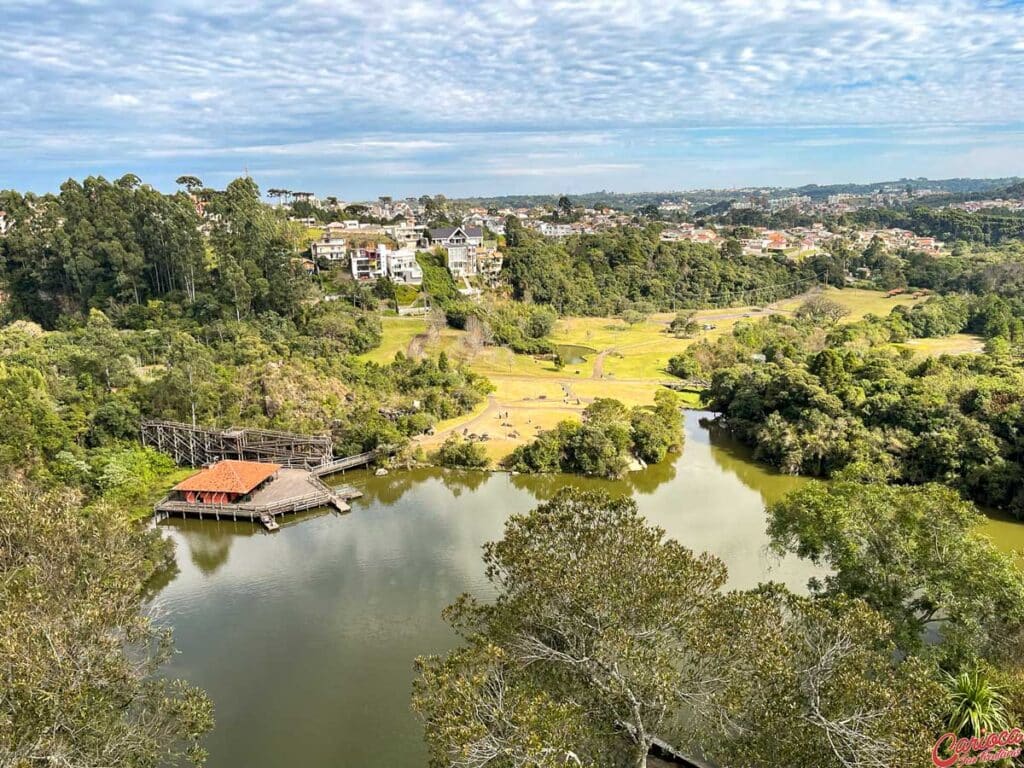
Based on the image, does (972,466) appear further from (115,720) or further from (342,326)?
(342,326)

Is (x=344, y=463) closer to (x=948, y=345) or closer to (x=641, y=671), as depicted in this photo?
(x=641, y=671)

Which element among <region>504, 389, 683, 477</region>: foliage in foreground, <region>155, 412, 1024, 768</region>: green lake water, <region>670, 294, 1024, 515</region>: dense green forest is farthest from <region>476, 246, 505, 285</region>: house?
<region>155, 412, 1024, 768</region>: green lake water

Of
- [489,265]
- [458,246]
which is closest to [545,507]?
[458,246]

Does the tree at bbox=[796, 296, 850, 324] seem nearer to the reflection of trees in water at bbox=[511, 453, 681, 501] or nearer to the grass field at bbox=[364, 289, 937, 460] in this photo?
the grass field at bbox=[364, 289, 937, 460]

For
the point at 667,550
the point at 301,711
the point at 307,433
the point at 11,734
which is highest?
the point at 667,550

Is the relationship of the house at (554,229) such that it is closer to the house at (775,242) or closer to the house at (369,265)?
the house at (775,242)


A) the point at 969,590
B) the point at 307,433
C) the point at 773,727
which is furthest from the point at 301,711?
the point at 307,433
